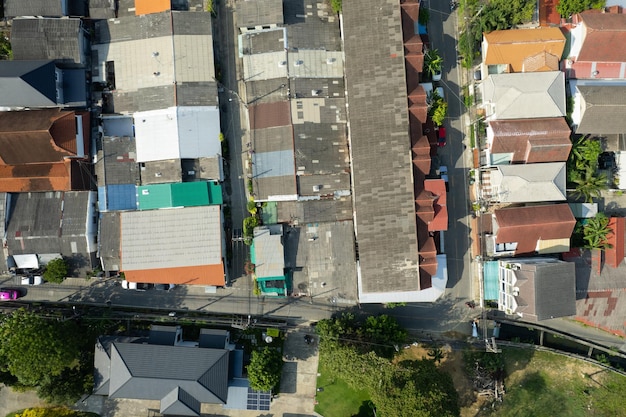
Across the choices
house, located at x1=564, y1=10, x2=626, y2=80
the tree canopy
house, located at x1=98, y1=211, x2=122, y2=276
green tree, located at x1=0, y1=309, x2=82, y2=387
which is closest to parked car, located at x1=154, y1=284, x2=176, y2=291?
house, located at x1=98, y1=211, x2=122, y2=276

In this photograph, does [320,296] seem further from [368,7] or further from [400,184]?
[368,7]

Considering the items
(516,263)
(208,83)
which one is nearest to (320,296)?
(516,263)

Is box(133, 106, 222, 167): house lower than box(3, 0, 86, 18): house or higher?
lower

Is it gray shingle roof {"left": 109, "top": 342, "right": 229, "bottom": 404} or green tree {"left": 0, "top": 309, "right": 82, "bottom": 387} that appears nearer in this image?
green tree {"left": 0, "top": 309, "right": 82, "bottom": 387}

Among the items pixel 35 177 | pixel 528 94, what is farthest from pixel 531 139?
pixel 35 177

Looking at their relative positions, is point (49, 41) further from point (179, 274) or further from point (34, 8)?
point (179, 274)

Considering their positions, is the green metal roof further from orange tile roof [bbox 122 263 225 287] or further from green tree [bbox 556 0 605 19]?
green tree [bbox 556 0 605 19]
